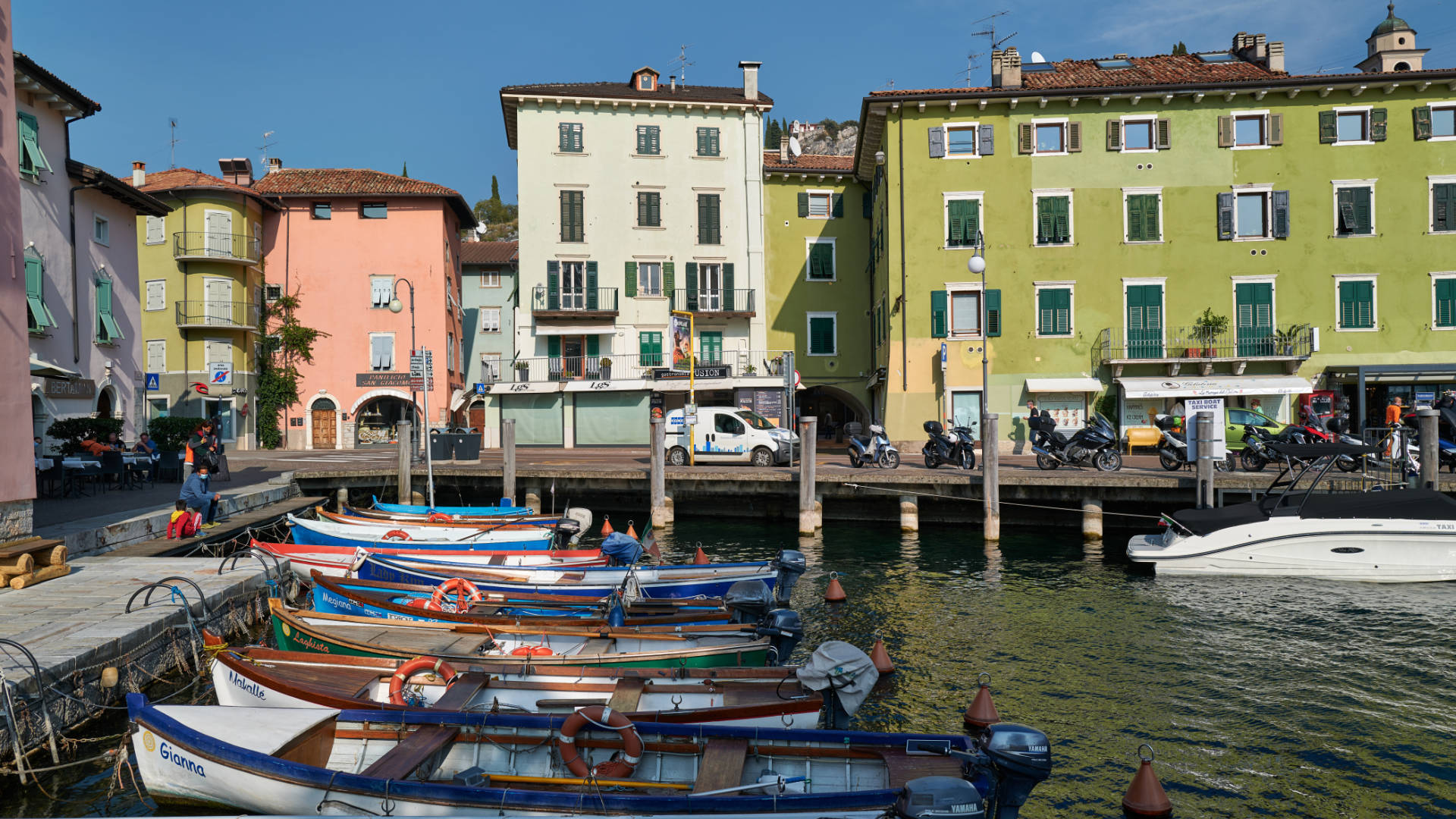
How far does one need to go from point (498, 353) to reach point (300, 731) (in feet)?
173

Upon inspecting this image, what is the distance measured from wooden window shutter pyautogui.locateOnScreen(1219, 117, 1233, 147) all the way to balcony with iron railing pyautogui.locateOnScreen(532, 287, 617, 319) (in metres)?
25.8

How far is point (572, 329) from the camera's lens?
42688mm

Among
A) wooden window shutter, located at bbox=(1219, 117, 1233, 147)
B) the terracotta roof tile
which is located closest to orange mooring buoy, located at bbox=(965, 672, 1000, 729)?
wooden window shutter, located at bbox=(1219, 117, 1233, 147)

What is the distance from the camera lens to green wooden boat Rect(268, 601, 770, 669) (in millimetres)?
9539

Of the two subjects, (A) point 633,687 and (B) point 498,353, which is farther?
(B) point 498,353

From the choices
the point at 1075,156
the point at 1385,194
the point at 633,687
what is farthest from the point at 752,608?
the point at 1385,194

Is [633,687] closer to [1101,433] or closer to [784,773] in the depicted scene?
[784,773]

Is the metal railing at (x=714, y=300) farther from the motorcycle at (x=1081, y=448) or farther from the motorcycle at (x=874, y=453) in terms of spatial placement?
the motorcycle at (x=1081, y=448)

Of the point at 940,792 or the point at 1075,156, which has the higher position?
the point at 1075,156

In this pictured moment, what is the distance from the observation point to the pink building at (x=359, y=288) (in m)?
45.9

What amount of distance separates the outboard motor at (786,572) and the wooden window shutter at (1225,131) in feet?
98.4

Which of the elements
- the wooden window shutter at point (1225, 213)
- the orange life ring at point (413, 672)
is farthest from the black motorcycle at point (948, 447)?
the orange life ring at point (413, 672)

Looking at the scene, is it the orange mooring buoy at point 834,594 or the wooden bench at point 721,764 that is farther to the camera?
the orange mooring buoy at point 834,594

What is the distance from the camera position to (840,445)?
41.1 metres
